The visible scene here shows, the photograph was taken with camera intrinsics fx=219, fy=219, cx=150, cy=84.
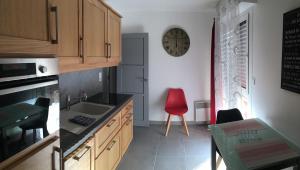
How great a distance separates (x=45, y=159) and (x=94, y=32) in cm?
145

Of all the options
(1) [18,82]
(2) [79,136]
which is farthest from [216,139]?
(1) [18,82]

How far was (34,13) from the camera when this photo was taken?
1160 mm

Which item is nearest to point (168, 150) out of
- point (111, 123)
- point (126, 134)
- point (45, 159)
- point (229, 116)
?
point (126, 134)

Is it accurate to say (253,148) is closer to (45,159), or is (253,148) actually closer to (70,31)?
(45,159)

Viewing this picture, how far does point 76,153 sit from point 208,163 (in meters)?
2.06

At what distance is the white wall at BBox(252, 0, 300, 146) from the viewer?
6.07 feet

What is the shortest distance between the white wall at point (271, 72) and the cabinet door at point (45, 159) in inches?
69.7

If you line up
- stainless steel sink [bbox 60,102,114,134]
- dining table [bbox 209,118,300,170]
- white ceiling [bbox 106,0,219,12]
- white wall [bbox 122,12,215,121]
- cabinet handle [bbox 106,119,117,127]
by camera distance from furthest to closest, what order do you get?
white wall [bbox 122,12,215,121]
white ceiling [bbox 106,0,219,12]
cabinet handle [bbox 106,119,117,127]
stainless steel sink [bbox 60,102,114,134]
dining table [bbox 209,118,300,170]

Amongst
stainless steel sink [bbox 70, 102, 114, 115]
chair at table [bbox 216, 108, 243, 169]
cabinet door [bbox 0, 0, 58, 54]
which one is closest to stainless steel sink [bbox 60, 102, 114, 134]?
stainless steel sink [bbox 70, 102, 114, 115]

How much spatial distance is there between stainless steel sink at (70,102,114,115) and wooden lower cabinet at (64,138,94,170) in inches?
29.6

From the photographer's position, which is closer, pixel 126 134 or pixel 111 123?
pixel 111 123

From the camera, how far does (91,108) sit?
2648 millimetres

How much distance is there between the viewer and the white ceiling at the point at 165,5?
3.82m

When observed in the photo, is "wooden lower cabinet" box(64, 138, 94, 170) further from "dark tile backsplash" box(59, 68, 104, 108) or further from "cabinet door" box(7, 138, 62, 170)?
"dark tile backsplash" box(59, 68, 104, 108)
